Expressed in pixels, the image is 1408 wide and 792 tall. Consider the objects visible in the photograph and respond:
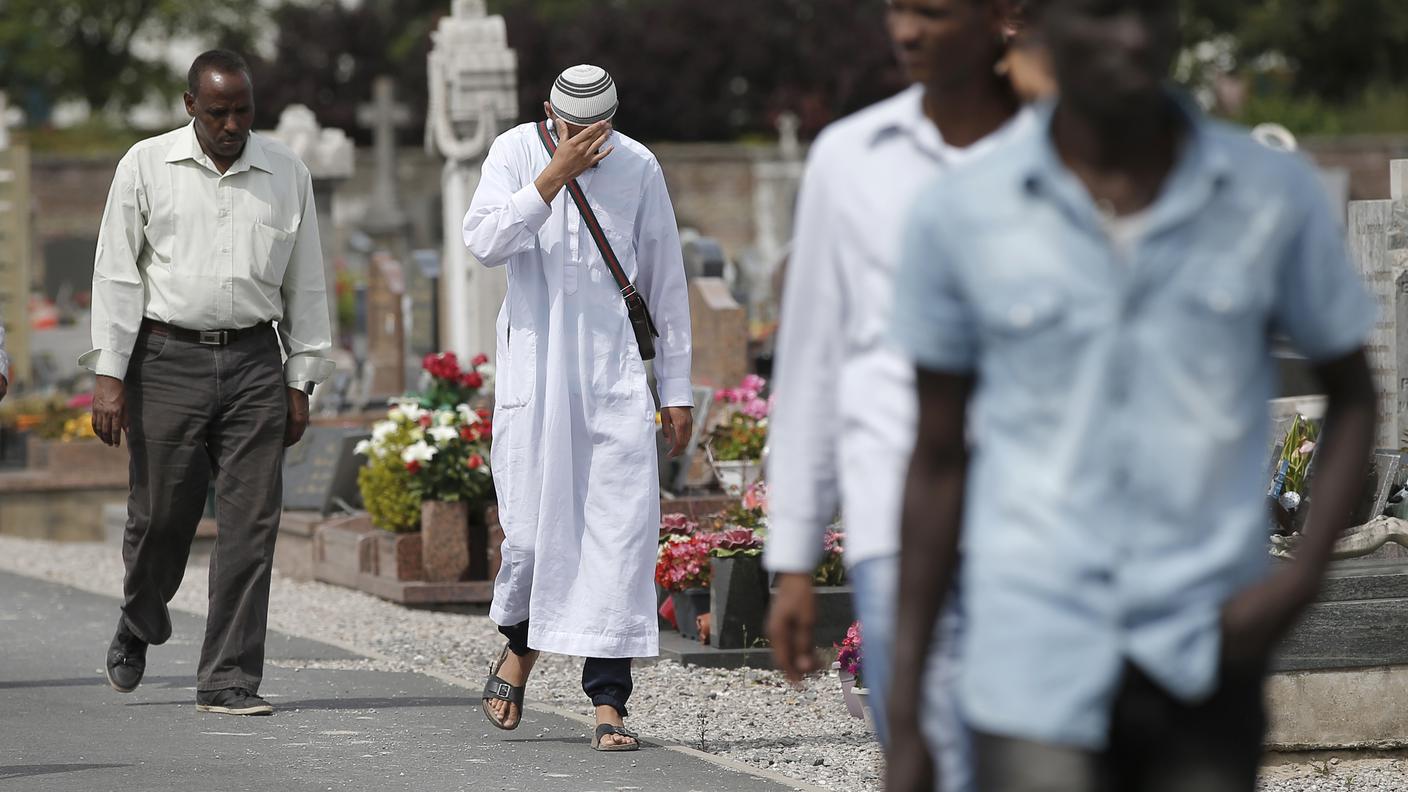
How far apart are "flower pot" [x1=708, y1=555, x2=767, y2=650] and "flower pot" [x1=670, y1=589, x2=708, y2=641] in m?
0.24

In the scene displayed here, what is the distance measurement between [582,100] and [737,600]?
2635 millimetres

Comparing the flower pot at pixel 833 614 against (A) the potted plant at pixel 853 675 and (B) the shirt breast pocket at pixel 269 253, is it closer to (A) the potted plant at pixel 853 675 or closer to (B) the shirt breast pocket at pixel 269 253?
(A) the potted plant at pixel 853 675

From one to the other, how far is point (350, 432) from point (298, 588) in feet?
3.43

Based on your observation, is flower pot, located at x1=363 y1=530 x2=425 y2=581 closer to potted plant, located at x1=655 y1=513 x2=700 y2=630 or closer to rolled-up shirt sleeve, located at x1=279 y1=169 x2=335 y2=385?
potted plant, located at x1=655 y1=513 x2=700 y2=630

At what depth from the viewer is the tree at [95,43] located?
2249 inches

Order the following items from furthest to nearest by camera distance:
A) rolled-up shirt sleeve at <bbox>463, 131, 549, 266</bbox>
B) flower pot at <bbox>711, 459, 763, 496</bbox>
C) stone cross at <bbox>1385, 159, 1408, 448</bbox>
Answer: flower pot at <bbox>711, 459, 763, 496</bbox>
stone cross at <bbox>1385, 159, 1408, 448</bbox>
rolled-up shirt sleeve at <bbox>463, 131, 549, 266</bbox>

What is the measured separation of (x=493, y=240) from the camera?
6613 mm

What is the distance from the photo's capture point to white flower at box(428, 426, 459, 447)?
1073 cm

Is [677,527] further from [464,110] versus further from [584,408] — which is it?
[464,110]

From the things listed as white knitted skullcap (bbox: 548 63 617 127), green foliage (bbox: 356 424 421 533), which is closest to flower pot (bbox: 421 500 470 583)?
green foliage (bbox: 356 424 421 533)

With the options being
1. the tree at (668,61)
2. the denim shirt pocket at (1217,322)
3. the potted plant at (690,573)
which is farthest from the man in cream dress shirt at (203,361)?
the tree at (668,61)

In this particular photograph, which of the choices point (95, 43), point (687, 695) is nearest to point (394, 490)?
point (687, 695)

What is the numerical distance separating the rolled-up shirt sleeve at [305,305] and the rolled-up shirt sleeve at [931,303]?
483cm

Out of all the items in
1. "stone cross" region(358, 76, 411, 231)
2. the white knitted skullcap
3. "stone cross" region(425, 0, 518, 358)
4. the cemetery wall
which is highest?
the cemetery wall
